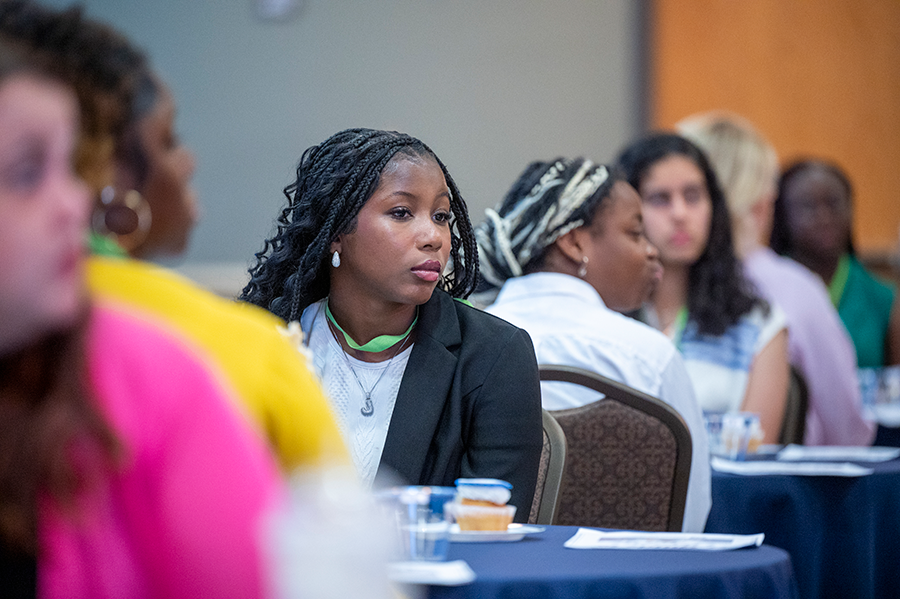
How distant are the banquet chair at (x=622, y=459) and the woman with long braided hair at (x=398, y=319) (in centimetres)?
23

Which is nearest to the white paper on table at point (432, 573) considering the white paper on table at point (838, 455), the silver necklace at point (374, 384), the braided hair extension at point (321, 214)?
the silver necklace at point (374, 384)

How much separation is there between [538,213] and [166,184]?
1.92 metres

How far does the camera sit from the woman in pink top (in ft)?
2.27

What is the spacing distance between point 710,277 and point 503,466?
2123mm

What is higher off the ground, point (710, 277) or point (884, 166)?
point (884, 166)

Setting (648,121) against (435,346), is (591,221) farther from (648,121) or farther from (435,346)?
(648,121)

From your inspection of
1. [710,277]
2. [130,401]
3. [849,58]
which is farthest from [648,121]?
[130,401]

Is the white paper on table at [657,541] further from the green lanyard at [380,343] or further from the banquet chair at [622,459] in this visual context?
the green lanyard at [380,343]

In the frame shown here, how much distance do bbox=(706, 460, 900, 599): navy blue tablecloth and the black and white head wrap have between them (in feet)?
2.47

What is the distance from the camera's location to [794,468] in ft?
8.71

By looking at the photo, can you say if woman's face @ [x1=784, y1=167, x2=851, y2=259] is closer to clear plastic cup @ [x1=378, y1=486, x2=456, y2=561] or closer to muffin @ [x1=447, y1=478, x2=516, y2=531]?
muffin @ [x1=447, y1=478, x2=516, y2=531]

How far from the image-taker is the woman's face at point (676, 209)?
150 inches

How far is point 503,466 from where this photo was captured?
189 cm

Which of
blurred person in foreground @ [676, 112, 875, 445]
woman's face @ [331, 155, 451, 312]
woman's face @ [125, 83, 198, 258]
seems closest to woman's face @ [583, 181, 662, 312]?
woman's face @ [331, 155, 451, 312]
